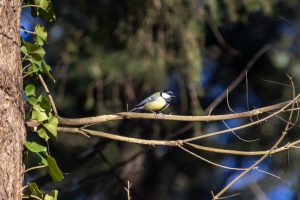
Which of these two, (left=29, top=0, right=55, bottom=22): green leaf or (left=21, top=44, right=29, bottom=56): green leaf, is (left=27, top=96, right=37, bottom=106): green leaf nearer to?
(left=21, top=44, right=29, bottom=56): green leaf

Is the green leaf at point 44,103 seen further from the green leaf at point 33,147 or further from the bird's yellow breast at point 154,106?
the bird's yellow breast at point 154,106

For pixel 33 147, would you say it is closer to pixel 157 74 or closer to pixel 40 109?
pixel 40 109

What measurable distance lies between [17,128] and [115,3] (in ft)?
11.0

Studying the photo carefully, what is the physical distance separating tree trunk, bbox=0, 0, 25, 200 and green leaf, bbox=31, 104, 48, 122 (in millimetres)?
134

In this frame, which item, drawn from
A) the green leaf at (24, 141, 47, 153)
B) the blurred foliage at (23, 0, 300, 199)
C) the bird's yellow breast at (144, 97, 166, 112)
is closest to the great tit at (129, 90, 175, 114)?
the bird's yellow breast at (144, 97, 166, 112)

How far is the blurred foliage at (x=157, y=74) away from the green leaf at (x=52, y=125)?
855 mm

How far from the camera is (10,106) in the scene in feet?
7.89

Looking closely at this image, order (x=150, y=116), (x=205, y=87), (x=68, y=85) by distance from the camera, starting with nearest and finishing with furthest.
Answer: (x=150, y=116), (x=68, y=85), (x=205, y=87)

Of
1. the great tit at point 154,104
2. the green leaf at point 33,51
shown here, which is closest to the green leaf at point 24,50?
the green leaf at point 33,51

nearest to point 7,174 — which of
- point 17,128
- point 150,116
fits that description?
point 17,128

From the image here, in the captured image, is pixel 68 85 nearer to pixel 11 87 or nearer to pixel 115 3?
pixel 115 3

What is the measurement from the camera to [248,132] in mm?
7859

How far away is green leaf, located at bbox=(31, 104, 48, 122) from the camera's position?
2594 mm

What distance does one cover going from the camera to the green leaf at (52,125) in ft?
8.53
